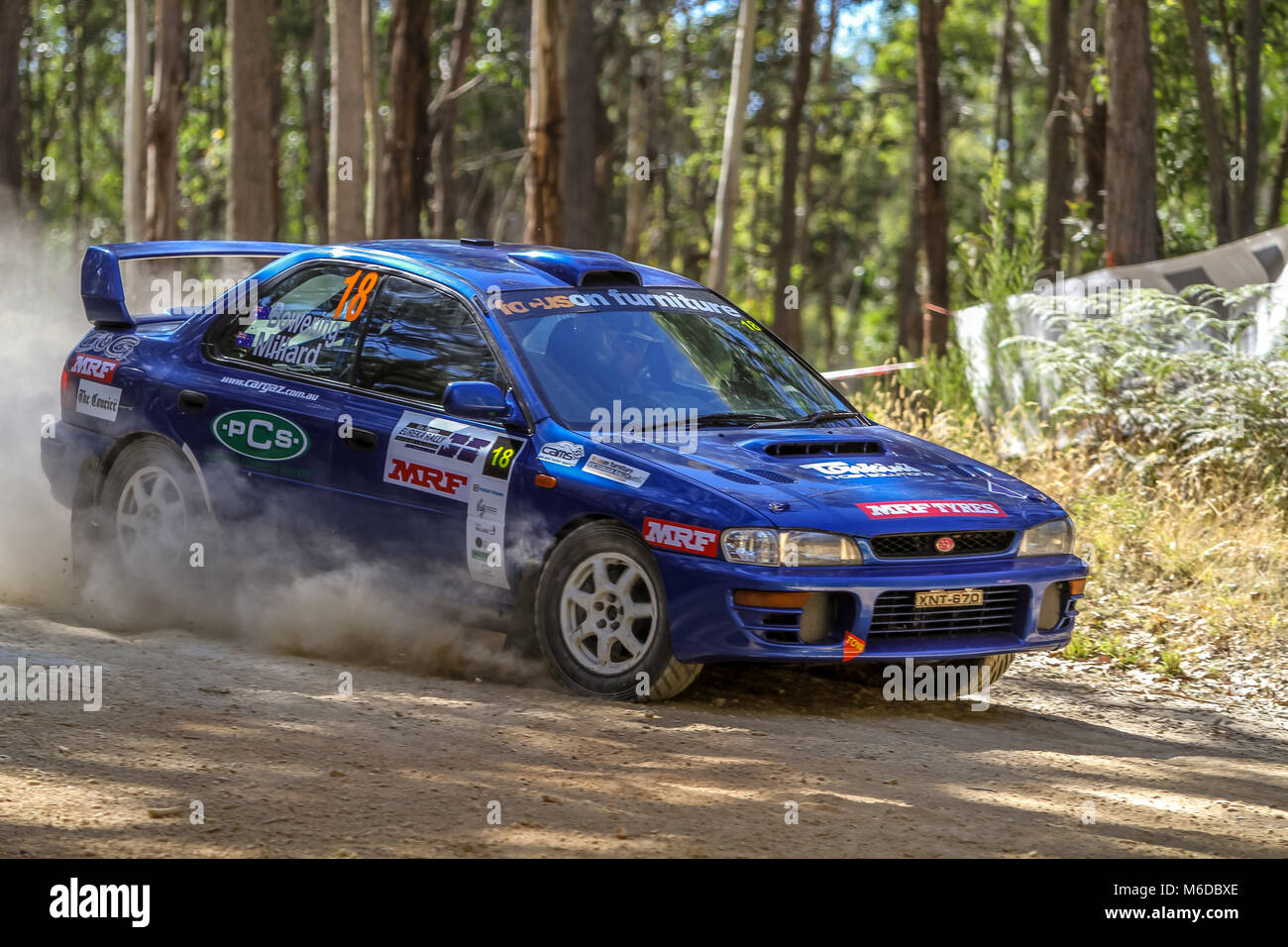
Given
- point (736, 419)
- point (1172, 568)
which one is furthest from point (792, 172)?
point (736, 419)

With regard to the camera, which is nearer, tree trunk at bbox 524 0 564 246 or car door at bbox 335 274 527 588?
car door at bbox 335 274 527 588

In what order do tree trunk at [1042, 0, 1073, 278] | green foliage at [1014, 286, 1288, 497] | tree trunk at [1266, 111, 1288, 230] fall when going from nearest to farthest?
green foliage at [1014, 286, 1288, 497] < tree trunk at [1266, 111, 1288, 230] < tree trunk at [1042, 0, 1073, 278]

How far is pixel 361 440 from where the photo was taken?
6594mm

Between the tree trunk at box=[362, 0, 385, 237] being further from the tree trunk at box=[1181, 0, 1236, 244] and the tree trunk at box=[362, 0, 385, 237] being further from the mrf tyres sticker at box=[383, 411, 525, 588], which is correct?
the mrf tyres sticker at box=[383, 411, 525, 588]

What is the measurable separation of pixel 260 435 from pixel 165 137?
55.6 feet

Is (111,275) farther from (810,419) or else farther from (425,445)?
(810,419)

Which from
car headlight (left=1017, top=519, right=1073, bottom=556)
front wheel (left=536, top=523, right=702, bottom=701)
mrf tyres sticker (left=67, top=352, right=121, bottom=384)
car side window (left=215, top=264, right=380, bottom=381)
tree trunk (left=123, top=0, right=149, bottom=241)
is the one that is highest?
tree trunk (left=123, top=0, right=149, bottom=241)

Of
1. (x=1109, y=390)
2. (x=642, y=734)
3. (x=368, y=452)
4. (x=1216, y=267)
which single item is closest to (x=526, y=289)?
(x=368, y=452)

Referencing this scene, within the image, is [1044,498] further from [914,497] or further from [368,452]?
[368,452]

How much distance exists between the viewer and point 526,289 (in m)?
6.67

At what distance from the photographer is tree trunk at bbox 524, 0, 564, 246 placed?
1494 cm

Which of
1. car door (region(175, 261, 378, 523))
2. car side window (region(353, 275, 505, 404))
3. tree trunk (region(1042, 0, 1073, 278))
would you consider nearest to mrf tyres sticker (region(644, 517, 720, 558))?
car side window (region(353, 275, 505, 404))

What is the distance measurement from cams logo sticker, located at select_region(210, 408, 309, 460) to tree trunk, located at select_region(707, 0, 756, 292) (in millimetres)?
14363

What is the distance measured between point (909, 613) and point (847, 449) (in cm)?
83
